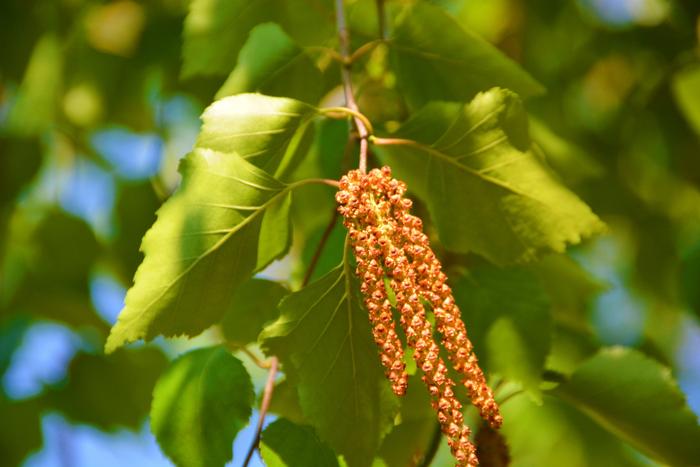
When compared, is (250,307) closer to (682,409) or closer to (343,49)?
(343,49)

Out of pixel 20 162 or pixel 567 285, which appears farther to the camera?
pixel 20 162

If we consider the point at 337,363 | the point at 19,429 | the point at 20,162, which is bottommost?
the point at 19,429

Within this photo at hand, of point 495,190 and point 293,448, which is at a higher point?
point 495,190

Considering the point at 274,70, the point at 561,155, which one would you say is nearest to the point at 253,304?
the point at 274,70

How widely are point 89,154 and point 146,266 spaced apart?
0.97m

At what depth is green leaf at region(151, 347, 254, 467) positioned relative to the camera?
0.57 metres

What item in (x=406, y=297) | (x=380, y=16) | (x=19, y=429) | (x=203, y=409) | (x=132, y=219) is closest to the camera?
(x=406, y=297)

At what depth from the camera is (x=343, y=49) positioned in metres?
0.74

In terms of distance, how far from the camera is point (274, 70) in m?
0.67

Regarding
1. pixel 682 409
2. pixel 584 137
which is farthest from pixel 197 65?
pixel 584 137

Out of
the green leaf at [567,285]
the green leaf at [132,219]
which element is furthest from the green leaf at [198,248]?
the green leaf at [132,219]

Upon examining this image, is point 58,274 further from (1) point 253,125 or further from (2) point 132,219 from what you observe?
(1) point 253,125

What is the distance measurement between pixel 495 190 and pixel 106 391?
0.84 metres

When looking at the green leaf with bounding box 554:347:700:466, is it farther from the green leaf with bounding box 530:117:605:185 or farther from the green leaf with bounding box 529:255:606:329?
the green leaf with bounding box 530:117:605:185
